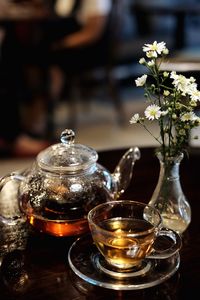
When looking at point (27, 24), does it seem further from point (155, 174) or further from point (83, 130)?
point (155, 174)

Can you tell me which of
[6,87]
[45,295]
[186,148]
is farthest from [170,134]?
[6,87]

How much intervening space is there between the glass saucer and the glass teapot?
0.05 metres

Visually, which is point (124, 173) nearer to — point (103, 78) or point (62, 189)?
point (62, 189)

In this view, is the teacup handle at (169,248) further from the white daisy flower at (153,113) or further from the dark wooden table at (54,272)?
the white daisy flower at (153,113)

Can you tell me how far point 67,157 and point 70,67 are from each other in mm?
2083

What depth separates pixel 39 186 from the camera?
0.90 m

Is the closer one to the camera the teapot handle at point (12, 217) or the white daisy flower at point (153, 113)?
the white daisy flower at point (153, 113)

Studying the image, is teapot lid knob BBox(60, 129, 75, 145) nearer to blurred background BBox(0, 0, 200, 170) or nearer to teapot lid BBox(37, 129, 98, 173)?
teapot lid BBox(37, 129, 98, 173)

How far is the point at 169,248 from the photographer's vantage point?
0.82 m

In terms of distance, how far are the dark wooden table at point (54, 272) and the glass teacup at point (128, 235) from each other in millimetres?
38

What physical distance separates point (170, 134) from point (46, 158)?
0.21m

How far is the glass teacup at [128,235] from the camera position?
0.75 m

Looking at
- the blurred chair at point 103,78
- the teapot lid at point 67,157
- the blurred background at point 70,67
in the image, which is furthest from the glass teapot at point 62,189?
the blurred chair at point 103,78

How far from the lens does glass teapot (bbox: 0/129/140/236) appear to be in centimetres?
88
